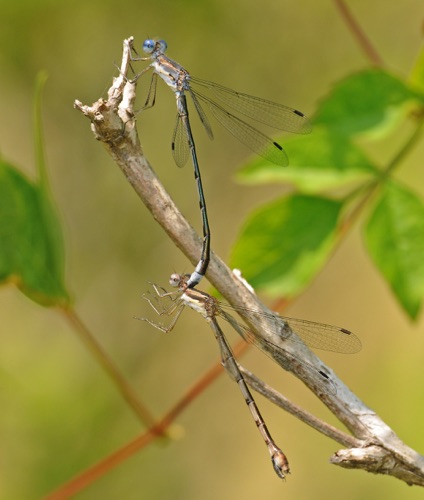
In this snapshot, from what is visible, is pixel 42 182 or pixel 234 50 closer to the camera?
pixel 42 182

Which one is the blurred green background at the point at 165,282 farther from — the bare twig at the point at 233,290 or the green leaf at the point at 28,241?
the bare twig at the point at 233,290

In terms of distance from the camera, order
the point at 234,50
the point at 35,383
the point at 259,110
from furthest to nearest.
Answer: the point at 234,50, the point at 35,383, the point at 259,110

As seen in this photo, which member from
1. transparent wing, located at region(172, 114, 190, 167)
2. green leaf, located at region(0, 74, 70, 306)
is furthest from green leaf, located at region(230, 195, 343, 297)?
green leaf, located at region(0, 74, 70, 306)

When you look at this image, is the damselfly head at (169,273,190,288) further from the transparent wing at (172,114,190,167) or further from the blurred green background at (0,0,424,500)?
the blurred green background at (0,0,424,500)

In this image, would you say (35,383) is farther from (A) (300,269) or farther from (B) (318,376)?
(B) (318,376)

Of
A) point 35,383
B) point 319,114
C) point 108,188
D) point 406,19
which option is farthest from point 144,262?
point 319,114

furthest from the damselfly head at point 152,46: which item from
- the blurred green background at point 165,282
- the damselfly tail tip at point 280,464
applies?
the blurred green background at point 165,282

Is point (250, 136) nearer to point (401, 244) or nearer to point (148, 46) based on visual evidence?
point (148, 46)
